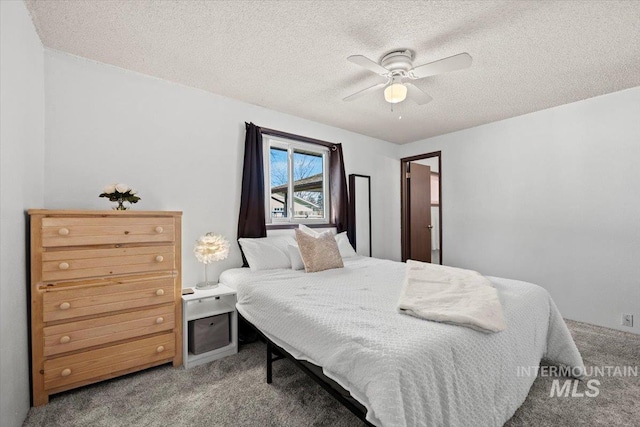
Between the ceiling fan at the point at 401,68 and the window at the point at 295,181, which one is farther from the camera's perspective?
the window at the point at 295,181

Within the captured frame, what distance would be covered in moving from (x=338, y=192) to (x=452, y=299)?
2.42m

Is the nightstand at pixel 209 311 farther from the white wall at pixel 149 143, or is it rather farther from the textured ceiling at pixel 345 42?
Result: the textured ceiling at pixel 345 42

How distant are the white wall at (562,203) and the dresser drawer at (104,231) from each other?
12.6 feet

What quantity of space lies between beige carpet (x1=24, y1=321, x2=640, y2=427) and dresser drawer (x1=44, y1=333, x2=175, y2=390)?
0.11 m

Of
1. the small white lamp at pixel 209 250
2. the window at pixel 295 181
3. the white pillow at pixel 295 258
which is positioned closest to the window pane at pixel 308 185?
the window at pixel 295 181

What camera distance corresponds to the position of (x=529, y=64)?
2281 mm

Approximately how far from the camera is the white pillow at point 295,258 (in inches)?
110

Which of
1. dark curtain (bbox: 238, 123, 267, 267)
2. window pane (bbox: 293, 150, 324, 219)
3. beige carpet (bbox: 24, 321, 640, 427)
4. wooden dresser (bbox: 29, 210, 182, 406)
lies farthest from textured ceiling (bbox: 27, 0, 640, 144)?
beige carpet (bbox: 24, 321, 640, 427)

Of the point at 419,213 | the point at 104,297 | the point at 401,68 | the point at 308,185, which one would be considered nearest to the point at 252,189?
the point at 308,185

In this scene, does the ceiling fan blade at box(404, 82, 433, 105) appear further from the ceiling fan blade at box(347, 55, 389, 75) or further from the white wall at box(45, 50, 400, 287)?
the white wall at box(45, 50, 400, 287)

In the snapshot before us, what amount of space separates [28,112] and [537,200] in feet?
15.7

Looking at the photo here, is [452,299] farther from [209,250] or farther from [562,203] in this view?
[562,203]

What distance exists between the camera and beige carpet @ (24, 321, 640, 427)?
159 cm

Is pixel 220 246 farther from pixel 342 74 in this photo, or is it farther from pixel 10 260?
pixel 342 74
